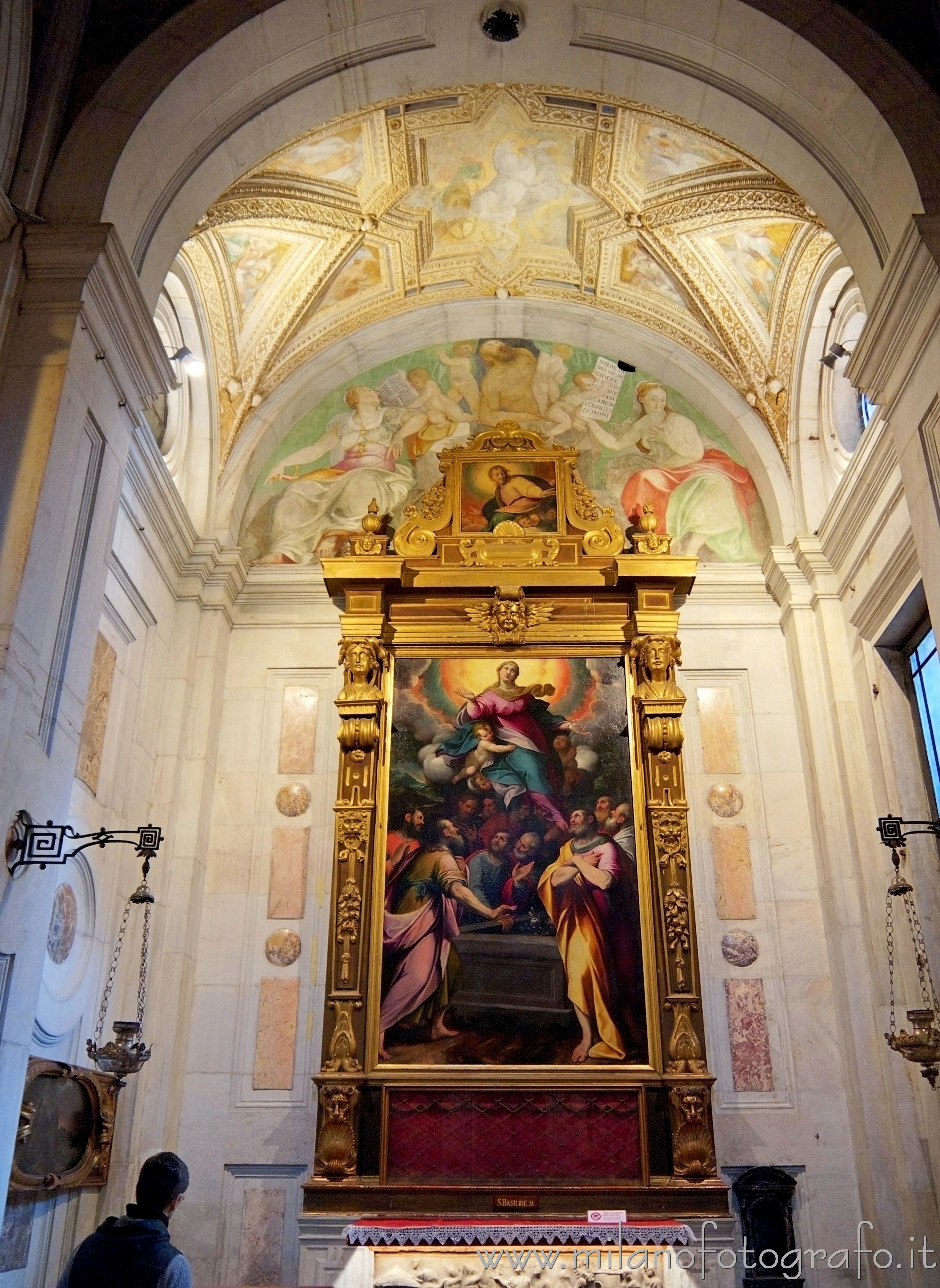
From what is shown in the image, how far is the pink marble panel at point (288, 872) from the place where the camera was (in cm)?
1102

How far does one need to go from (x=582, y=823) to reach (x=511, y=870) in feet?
2.60

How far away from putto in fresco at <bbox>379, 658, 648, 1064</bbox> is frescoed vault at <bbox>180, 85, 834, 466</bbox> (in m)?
3.90

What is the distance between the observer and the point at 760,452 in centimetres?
1244

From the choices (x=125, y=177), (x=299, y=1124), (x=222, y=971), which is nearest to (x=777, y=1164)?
(x=299, y=1124)

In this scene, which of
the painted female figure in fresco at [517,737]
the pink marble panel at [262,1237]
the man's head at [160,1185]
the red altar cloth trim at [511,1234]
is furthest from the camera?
the painted female figure in fresco at [517,737]

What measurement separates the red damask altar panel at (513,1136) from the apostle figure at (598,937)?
433 millimetres

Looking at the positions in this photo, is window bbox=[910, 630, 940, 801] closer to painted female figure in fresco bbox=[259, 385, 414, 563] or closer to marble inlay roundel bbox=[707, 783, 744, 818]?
marble inlay roundel bbox=[707, 783, 744, 818]

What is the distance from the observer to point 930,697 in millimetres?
10031

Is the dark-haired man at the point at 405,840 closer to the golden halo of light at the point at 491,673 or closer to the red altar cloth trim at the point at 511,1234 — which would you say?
the golden halo of light at the point at 491,673

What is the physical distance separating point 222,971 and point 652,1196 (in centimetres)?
436

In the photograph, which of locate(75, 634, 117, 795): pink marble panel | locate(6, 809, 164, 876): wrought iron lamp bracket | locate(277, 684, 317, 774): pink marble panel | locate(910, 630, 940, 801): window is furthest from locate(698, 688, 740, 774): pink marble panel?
locate(6, 809, 164, 876): wrought iron lamp bracket

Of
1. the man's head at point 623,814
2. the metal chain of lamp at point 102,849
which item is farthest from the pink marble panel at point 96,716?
the man's head at point 623,814

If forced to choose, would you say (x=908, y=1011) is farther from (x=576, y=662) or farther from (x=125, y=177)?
(x=125, y=177)

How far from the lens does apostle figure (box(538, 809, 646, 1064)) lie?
966 centimetres
